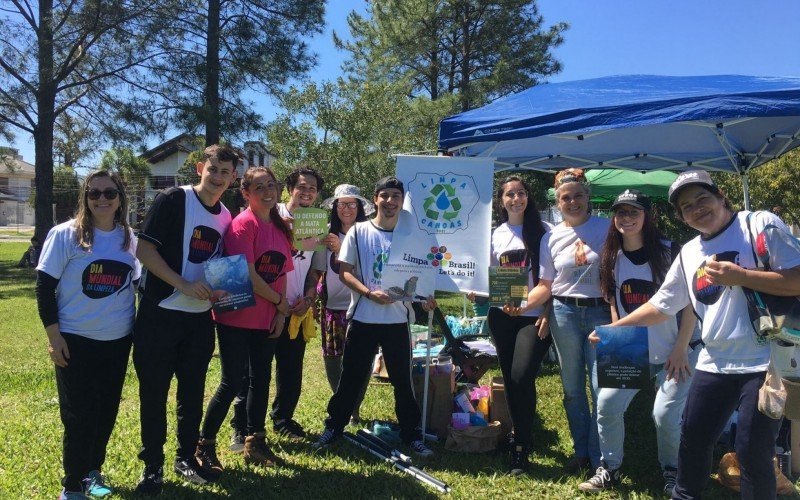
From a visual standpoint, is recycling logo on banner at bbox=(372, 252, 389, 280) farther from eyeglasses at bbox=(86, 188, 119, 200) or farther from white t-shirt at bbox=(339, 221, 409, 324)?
eyeglasses at bbox=(86, 188, 119, 200)

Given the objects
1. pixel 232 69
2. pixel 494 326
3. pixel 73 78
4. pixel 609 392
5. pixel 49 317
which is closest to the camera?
pixel 49 317

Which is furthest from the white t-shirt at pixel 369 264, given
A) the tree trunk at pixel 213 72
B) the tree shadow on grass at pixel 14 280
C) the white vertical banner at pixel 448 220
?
the tree shadow on grass at pixel 14 280

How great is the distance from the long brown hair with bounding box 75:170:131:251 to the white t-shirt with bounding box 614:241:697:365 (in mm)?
3032

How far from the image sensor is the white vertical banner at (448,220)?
13.1 feet

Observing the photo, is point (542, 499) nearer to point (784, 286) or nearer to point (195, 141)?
point (784, 286)

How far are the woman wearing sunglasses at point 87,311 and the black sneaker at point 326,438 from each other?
1.51 meters

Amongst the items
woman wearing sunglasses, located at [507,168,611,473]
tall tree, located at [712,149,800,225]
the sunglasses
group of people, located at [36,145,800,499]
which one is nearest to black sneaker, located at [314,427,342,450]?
group of people, located at [36,145,800,499]

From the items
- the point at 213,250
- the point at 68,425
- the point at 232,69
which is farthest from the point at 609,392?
the point at 232,69

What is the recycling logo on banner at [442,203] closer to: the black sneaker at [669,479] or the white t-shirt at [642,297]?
the white t-shirt at [642,297]

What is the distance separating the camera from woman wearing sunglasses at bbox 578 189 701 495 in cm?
328

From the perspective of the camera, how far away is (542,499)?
3.38m

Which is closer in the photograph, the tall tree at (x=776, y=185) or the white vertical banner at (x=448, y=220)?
the white vertical banner at (x=448, y=220)

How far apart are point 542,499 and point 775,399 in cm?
159

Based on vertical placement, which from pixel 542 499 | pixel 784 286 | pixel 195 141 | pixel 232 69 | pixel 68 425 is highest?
pixel 232 69
